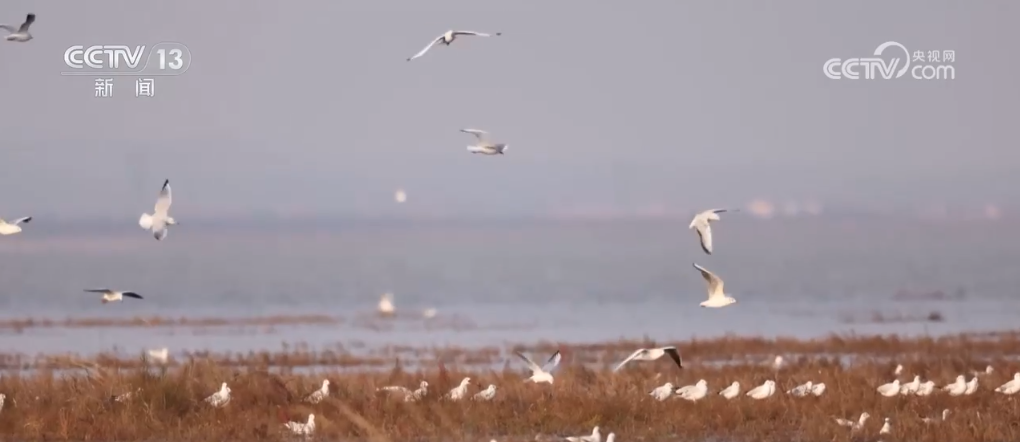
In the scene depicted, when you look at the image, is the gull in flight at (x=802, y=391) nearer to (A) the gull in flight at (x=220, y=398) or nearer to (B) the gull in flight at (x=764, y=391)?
(B) the gull in flight at (x=764, y=391)

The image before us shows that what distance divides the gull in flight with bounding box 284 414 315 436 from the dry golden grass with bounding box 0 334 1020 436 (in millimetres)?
96

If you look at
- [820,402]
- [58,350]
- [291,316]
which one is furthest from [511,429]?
[291,316]

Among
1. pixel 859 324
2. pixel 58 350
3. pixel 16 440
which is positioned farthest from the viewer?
pixel 859 324

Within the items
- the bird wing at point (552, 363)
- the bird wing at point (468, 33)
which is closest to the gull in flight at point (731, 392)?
the bird wing at point (552, 363)

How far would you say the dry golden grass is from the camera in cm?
1299

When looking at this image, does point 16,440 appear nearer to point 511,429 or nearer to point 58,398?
point 58,398

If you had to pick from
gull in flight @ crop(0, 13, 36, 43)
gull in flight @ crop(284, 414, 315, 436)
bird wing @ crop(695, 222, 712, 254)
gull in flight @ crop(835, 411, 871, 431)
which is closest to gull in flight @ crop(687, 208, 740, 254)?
bird wing @ crop(695, 222, 712, 254)

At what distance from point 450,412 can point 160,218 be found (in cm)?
396

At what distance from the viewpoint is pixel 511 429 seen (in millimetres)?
13289

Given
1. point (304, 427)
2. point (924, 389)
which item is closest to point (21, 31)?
point (304, 427)

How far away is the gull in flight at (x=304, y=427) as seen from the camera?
13.1 metres

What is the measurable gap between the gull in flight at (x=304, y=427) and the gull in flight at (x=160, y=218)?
3.25 metres

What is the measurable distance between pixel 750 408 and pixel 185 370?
17.9 feet

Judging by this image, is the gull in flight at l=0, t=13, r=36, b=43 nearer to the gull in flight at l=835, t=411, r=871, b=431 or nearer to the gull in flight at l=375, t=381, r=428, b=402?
the gull in flight at l=375, t=381, r=428, b=402
